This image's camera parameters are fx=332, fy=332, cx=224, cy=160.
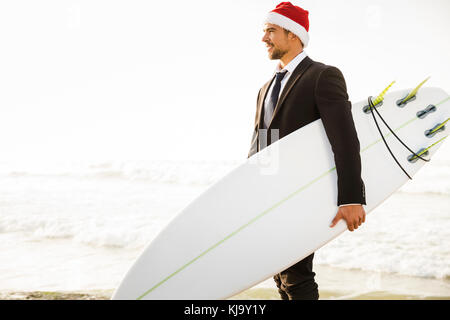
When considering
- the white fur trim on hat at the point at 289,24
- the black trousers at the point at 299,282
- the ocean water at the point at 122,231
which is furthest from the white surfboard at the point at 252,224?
the ocean water at the point at 122,231

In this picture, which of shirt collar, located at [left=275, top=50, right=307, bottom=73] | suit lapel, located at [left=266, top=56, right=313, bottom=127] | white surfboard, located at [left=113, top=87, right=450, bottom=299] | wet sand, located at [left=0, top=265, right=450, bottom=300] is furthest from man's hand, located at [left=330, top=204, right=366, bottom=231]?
wet sand, located at [left=0, top=265, right=450, bottom=300]

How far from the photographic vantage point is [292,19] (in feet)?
5.61

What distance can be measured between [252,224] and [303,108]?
63 centimetres

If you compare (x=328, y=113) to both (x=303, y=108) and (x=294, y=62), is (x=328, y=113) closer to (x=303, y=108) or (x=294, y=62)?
(x=303, y=108)

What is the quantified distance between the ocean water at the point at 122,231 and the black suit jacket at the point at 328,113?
6.31ft

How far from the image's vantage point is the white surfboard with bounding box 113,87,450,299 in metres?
1.65

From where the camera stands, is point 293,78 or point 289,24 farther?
point 289,24

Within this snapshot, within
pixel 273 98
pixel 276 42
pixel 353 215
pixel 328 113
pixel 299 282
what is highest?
pixel 276 42

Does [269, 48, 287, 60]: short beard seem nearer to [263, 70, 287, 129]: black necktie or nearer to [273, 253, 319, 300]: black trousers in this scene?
[263, 70, 287, 129]: black necktie

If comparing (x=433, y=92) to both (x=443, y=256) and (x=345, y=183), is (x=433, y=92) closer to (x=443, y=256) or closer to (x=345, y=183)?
(x=345, y=183)

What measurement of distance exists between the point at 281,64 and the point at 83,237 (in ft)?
15.2

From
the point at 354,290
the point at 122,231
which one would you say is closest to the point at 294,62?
the point at 354,290
